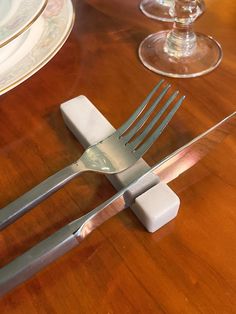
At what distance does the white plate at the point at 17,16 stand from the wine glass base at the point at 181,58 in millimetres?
153

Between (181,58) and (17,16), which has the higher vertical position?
(17,16)

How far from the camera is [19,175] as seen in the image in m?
0.40

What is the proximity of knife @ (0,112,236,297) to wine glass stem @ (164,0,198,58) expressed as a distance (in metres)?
0.18

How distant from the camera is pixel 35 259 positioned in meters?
0.30

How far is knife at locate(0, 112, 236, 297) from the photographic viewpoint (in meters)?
0.30

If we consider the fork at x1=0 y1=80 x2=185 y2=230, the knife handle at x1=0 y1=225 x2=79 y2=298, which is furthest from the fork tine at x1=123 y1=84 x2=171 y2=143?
the knife handle at x1=0 y1=225 x2=79 y2=298

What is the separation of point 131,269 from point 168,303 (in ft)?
0.13

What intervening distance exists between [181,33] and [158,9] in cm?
11

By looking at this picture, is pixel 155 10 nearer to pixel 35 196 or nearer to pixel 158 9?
pixel 158 9

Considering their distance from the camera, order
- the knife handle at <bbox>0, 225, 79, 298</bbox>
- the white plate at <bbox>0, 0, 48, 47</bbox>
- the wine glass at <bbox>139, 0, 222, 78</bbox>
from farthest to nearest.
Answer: the wine glass at <bbox>139, 0, 222, 78</bbox>
the white plate at <bbox>0, 0, 48, 47</bbox>
the knife handle at <bbox>0, 225, 79, 298</bbox>

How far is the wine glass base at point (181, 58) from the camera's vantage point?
1.65 feet

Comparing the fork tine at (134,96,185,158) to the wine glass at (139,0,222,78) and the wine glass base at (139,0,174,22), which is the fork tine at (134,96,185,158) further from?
the wine glass base at (139,0,174,22)

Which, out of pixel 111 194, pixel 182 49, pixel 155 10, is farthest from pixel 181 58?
pixel 111 194

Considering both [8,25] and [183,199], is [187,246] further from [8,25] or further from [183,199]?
[8,25]
